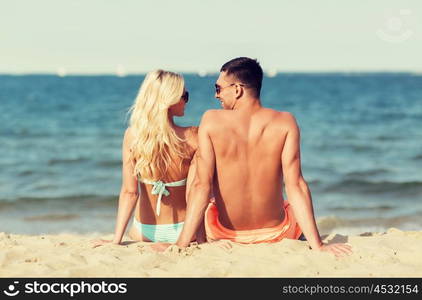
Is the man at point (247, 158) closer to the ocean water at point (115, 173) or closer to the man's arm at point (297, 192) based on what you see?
the man's arm at point (297, 192)

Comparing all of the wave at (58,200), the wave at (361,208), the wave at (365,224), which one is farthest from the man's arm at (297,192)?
the wave at (58,200)

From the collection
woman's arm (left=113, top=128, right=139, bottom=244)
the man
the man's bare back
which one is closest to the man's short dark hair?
the man

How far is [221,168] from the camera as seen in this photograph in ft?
14.4

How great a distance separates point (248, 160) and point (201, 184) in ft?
1.23

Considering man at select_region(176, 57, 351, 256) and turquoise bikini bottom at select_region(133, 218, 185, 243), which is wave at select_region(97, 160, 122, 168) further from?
man at select_region(176, 57, 351, 256)

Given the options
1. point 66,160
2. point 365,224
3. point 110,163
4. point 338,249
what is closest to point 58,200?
point 110,163

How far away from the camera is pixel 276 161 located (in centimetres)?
435

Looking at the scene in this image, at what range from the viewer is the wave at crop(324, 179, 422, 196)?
1002 centimetres

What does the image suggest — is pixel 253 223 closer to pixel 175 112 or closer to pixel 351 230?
pixel 175 112

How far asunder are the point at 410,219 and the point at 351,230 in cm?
114

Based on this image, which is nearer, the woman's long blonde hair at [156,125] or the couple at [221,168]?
the couple at [221,168]

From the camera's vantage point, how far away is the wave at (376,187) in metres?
10.0

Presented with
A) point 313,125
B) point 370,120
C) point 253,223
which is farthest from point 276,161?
point 370,120

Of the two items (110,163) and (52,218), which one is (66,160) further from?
(52,218)
